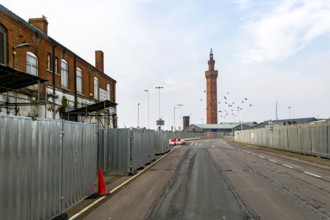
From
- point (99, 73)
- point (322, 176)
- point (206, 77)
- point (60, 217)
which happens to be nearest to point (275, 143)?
point (99, 73)

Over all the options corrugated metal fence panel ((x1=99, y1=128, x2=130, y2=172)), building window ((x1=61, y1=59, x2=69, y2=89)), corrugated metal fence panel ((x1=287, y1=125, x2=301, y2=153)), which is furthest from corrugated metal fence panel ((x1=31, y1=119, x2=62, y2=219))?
corrugated metal fence panel ((x1=287, y1=125, x2=301, y2=153))

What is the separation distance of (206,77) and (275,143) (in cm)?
9308

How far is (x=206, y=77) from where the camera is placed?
13725 centimetres

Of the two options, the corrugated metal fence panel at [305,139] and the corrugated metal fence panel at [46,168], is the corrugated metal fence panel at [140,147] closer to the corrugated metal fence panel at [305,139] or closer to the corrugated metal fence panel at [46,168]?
the corrugated metal fence panel at [46,168]

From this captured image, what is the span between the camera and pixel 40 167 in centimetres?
792

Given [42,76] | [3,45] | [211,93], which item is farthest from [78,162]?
[211,93]

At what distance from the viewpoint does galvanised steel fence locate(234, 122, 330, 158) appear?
28.2 m

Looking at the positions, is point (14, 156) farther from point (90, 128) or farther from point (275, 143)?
point (275, 143)

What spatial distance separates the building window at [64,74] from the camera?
101 ft

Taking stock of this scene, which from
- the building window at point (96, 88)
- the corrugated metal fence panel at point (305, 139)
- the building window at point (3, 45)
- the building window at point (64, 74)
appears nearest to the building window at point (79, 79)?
the building window at point (64, 74)

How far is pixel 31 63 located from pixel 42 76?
1656mm

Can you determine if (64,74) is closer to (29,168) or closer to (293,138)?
(293,138)

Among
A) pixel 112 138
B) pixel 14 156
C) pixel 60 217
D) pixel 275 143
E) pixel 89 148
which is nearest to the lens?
pixel 14 156

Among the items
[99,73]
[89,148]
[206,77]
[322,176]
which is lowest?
[322,176]
